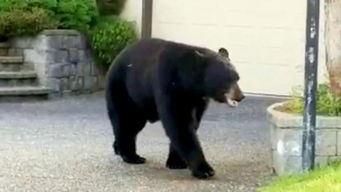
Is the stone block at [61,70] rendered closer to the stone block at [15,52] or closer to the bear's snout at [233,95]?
the stone block at [15,52]

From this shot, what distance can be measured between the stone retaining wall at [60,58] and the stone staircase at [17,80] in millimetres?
91

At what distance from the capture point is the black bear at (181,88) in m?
7.95

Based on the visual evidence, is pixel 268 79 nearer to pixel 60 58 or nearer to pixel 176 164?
pixel 60 58

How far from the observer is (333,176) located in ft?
24.2

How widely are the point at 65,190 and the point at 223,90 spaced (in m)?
1.39

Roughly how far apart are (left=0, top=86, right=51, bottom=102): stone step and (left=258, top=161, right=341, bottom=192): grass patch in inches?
274

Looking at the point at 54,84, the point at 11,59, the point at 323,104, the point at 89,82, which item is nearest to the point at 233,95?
the point at 323,104

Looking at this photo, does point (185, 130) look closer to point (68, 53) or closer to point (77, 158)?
point (77, 158)

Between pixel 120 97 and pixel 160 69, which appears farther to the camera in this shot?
pixel 120 97

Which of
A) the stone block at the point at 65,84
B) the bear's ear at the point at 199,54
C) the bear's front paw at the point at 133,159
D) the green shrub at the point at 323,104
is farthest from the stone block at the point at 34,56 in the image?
the bear's ear at the point at 199,54

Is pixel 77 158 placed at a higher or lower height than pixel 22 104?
higher

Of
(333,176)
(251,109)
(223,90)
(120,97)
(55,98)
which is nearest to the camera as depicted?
(333,176)

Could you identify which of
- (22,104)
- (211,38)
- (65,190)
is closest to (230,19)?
(211,38)

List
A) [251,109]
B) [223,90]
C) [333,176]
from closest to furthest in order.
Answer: [333,176] < [223,90] < [251,109]
